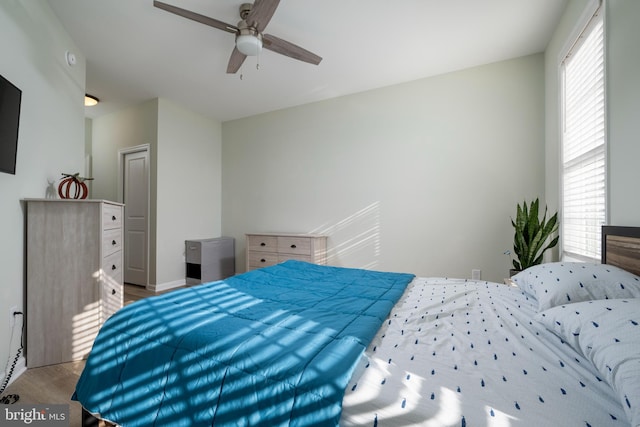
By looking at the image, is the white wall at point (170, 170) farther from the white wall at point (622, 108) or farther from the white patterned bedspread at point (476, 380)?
the white wall at point (622, 108)

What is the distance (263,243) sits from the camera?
3971 millimetres

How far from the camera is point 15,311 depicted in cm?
183

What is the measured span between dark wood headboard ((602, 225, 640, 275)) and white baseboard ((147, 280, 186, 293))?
4482mm

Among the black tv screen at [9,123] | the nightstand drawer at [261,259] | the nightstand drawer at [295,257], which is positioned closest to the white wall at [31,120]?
the black tv screen at [9,123]

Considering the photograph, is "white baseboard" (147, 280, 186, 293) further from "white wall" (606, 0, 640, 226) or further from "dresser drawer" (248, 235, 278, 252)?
"white wall" (606, 0, 640, 226)

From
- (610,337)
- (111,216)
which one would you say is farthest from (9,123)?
(610,337)

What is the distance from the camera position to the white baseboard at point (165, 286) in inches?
151

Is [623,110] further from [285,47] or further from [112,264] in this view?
[112,264]

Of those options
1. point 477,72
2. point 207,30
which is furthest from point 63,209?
point 477,72

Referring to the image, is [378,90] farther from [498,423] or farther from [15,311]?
[15,311]

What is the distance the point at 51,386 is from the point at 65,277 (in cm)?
71

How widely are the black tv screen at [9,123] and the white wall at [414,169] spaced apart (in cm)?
285

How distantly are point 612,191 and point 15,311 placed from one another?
3771 mm

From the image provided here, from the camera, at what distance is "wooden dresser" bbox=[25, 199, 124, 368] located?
1.94m
